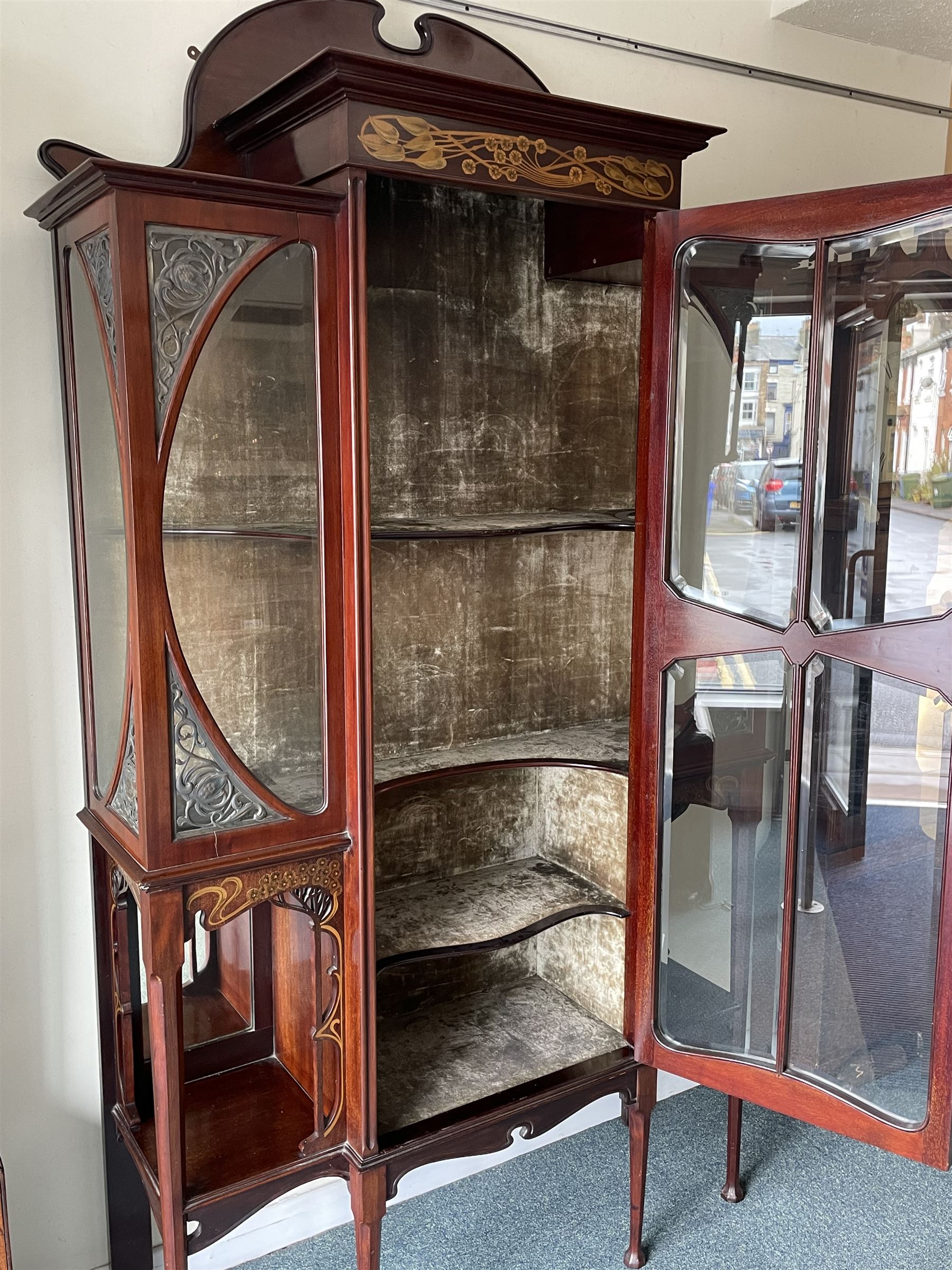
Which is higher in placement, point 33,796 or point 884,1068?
→ point 33,796

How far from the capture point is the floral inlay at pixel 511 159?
154cm

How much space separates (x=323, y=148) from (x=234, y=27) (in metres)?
0.46

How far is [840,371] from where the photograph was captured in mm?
→ 1722

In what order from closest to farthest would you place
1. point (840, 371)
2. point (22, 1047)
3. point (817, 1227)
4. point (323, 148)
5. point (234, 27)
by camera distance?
1. point (323, 148)
2. point (840, 371)
3. point (234, 27)
4. point (22, 1047)
5. point (817, 1227)

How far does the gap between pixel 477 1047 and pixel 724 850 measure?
0.66m

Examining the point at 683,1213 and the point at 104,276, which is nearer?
the point at 104,276

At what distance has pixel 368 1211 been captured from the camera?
5.87 feet

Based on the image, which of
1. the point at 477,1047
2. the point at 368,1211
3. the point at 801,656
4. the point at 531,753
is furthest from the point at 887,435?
the point at 368,1211

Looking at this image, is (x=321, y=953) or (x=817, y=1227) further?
(x=817, y=1227)

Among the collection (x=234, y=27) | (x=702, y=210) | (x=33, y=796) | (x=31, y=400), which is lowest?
(x=33, y=796)

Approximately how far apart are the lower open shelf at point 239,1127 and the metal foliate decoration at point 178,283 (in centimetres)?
119

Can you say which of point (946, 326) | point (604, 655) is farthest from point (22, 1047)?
point (946, 326)

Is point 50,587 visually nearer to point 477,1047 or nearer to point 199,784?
point 199,784

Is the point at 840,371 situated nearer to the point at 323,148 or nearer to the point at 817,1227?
the point at 323,148
